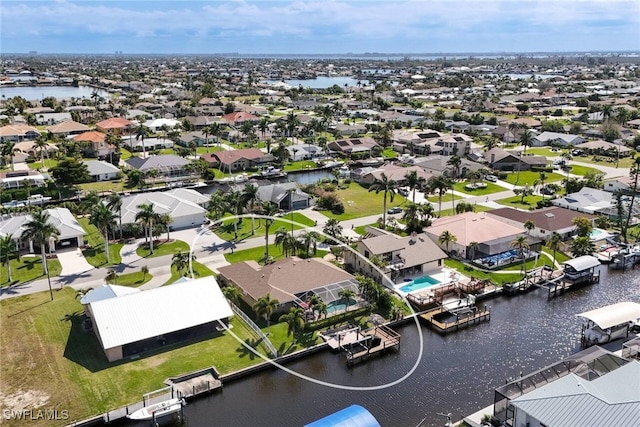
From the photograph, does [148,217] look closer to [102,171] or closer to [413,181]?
[413,181]

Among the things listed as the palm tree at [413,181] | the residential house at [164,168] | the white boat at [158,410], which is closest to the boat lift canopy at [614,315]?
the palm tree at [413,181]

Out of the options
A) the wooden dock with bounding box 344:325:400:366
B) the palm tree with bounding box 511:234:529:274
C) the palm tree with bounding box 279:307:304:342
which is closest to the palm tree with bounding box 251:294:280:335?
the palm tree with bounding box 279:307:304:342

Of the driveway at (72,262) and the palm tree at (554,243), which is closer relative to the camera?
the driveway at (72,262)

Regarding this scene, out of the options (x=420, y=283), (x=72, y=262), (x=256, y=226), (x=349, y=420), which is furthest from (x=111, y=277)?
(x=349, y=420)

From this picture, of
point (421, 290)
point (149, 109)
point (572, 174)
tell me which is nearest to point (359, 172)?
point (572, 174)

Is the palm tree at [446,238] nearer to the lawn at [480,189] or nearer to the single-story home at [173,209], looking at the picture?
the lawn at [480,189]

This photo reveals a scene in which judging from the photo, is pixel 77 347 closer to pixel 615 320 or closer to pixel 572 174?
pixel 615 320
